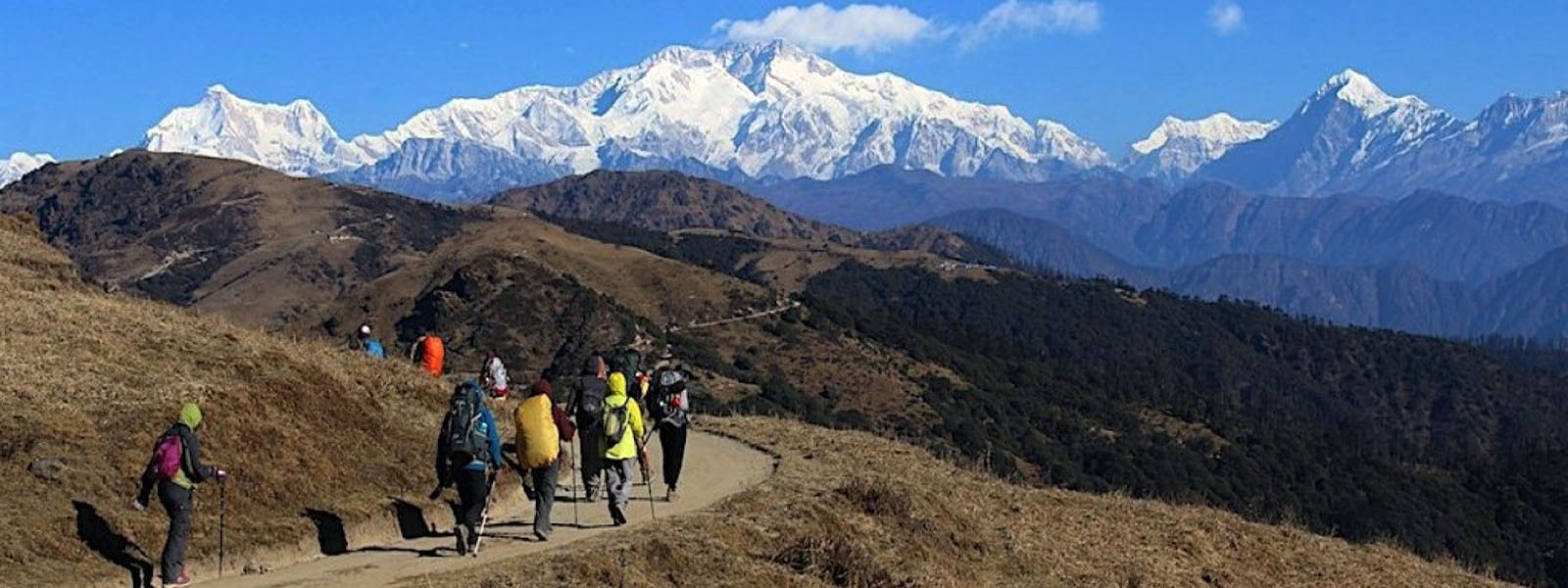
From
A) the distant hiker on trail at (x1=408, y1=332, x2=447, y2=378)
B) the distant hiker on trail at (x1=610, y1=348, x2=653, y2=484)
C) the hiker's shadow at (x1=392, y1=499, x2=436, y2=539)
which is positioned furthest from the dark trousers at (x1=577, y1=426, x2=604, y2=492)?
the distant hiker on trail at (x1=408, y1=332, x2=447, y2=378)

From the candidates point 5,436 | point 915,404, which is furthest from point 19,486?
point 915,404

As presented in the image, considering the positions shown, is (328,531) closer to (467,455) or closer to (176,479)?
(467,455)

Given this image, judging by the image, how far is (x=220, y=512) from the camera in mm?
18594

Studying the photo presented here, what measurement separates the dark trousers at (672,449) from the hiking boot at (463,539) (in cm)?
537

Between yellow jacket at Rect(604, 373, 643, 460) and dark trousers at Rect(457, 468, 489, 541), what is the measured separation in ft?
9.88

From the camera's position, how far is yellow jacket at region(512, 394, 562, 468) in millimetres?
19641

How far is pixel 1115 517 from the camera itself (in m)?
26.8

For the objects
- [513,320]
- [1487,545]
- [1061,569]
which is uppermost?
[513,320]

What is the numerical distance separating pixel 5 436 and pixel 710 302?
16093 centimetres

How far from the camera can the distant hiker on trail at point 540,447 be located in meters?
19.7

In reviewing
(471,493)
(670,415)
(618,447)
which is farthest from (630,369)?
(471,493)

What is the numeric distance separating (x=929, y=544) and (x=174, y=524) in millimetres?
10270

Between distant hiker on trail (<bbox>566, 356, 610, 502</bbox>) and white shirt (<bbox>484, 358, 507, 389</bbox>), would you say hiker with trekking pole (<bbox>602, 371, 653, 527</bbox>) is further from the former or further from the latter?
white shirt (<bbox>484, 358, 507, 389</bbox>)

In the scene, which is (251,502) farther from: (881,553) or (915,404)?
(915,404)
